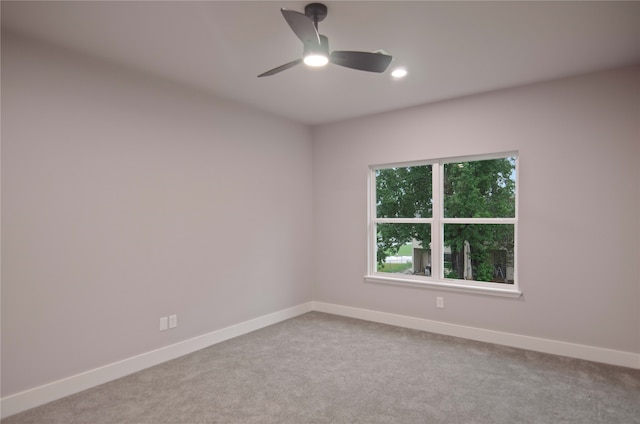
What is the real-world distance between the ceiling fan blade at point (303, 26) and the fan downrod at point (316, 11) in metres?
0.24

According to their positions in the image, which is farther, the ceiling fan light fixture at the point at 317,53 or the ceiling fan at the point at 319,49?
the ceiling fan light fixture at the point at 317,53

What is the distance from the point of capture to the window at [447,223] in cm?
382

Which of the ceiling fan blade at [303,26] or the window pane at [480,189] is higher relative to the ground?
the ceiling fan blade at [303,26]

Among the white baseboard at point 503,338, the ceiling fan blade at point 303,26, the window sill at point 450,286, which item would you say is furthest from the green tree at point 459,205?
the ceiling fan blade at point 303,26

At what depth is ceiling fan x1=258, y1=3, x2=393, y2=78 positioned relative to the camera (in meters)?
1.94

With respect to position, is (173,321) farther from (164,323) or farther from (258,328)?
(258,328)

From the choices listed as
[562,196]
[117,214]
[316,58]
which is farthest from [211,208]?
[562,196]

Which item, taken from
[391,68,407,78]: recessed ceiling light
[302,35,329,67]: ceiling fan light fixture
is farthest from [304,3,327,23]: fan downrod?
[391,68,407,78]: recessed ceiling light

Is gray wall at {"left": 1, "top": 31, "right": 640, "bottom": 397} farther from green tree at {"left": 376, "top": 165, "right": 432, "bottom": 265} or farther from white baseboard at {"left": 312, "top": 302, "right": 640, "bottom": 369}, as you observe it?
green tree at {"left": 376, "top": 165, "right": 432, "bottom": 265}

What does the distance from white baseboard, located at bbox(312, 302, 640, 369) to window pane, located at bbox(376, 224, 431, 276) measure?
1.91 feet

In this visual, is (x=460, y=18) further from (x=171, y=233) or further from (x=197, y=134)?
(x=171, y=233)

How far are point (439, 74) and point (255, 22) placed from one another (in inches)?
68.8

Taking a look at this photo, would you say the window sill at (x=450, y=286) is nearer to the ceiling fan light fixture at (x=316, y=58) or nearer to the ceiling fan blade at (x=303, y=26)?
the ceiling fan light fixture at (x=316, y=58)

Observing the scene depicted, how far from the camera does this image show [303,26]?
194 centimetres
